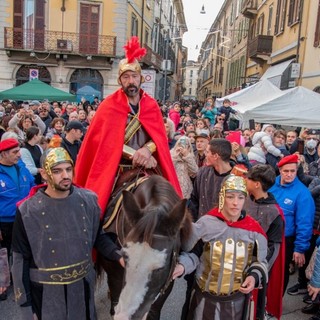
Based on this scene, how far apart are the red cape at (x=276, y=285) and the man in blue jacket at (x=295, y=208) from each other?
449 millimetres

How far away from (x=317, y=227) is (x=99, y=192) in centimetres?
277

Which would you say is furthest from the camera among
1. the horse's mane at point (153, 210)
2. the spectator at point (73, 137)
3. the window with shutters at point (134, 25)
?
the window with shutters at point (134, 25)

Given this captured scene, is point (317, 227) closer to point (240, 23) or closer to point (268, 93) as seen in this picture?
point (268, 93)

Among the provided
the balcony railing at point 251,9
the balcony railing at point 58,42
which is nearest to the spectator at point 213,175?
the balcony railing at point 58,42

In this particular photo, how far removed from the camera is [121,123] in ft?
12.3

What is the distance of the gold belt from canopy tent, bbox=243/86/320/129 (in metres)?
7.61

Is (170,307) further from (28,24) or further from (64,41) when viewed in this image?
(28,24)

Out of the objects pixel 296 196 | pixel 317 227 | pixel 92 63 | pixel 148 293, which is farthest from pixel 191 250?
pixel 92 63

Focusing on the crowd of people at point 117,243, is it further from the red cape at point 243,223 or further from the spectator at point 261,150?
the spectator at point 261,150

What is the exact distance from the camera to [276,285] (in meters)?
3.67

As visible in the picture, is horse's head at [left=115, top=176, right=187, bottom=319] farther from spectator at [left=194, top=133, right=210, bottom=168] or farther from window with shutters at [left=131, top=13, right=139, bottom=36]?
window with shutters at [left=131, top=13, right=139, bottom=36]

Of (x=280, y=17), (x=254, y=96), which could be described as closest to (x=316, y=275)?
(x=254, y=96)

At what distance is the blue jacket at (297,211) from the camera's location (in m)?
4.00

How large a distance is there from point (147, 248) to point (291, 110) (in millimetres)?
8207
